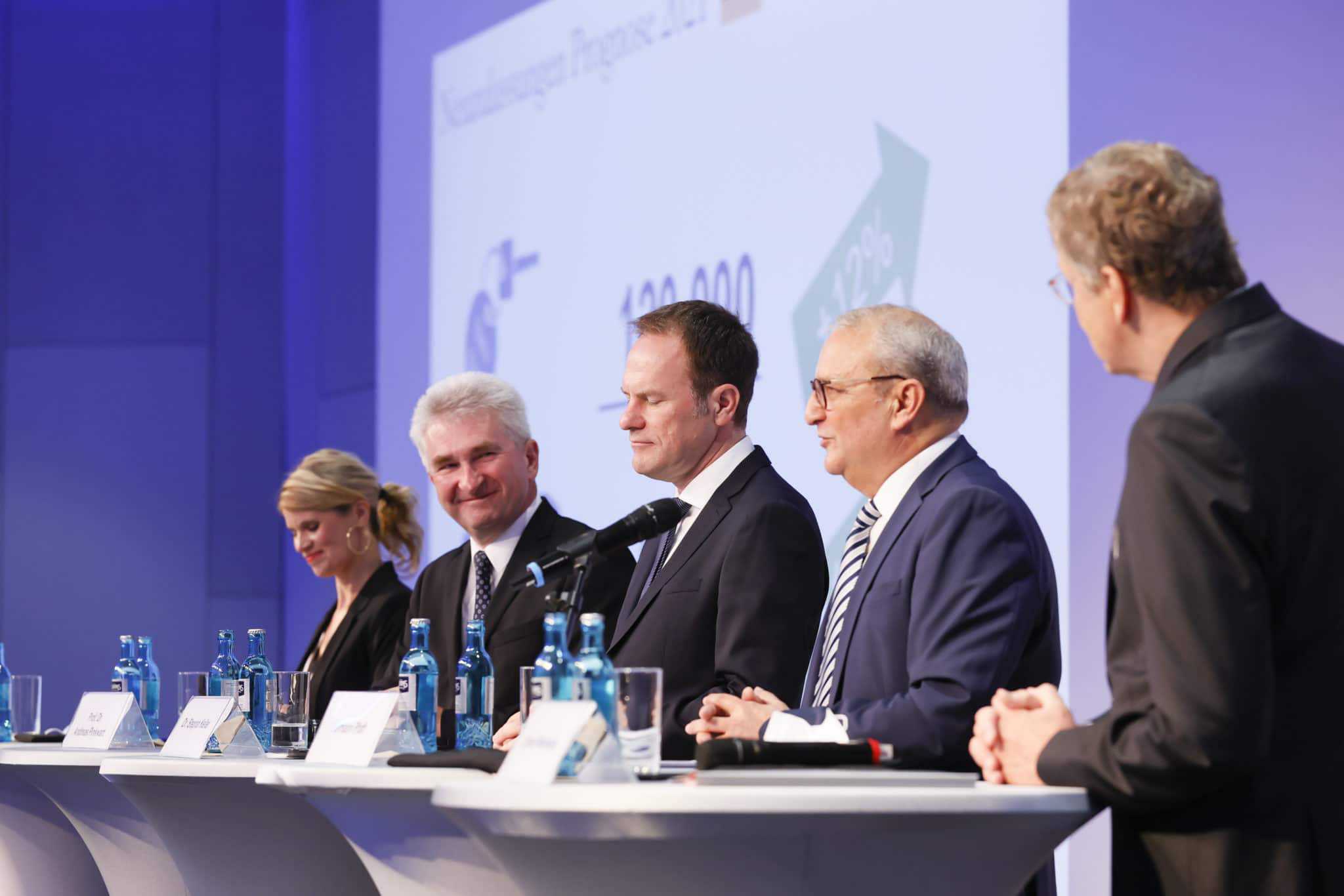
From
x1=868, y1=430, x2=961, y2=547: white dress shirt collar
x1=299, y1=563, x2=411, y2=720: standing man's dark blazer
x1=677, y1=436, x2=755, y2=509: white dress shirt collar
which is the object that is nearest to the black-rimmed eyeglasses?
x1=868, y1=430, x2=961, y2=547: white dress shirt collar

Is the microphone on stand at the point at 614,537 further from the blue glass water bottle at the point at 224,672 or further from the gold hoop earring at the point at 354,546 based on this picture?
the gold hoop earring at the point at 354,546

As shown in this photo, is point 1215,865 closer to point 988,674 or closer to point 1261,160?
point 988,674

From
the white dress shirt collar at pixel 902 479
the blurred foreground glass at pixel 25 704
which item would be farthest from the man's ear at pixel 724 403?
the blurred foreground glass at pixel 25 704

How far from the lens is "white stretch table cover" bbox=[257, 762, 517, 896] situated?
216cm

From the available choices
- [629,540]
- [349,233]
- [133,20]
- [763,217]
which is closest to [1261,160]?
[763,217]

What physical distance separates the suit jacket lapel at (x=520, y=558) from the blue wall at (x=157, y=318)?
4411 millimetres

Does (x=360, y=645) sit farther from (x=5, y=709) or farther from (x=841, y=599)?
(x=841, y=599)

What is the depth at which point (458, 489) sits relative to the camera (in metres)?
3.78

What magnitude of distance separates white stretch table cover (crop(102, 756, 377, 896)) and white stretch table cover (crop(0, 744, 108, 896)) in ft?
3.76

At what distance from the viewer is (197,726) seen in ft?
9.57

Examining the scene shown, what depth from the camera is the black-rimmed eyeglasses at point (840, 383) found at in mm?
2623

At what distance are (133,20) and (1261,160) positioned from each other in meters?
6.54

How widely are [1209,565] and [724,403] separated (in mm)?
1628

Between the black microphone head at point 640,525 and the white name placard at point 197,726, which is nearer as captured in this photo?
the black microphone head at point 640,525
